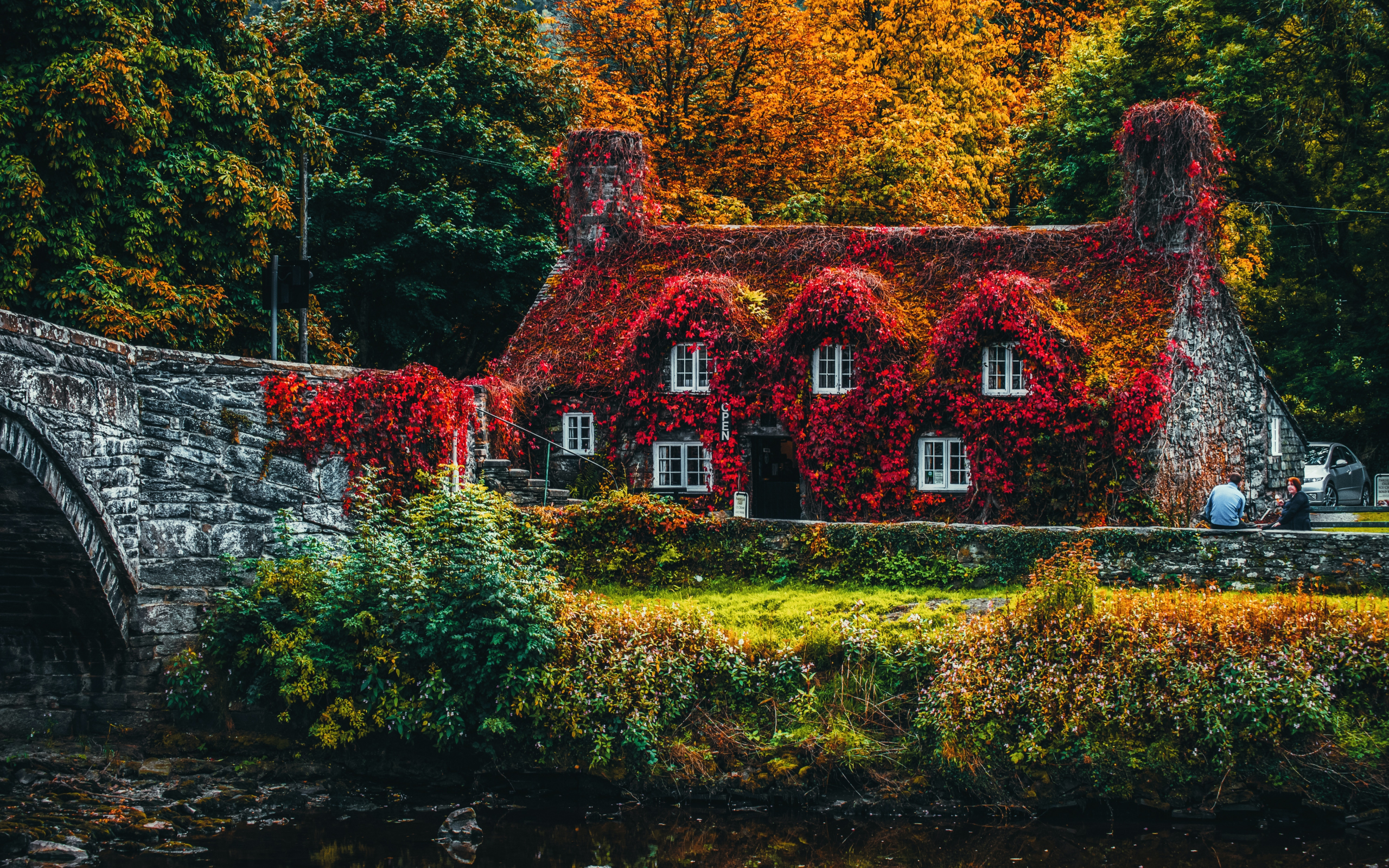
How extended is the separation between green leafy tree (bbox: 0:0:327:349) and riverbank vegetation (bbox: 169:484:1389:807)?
7.49m

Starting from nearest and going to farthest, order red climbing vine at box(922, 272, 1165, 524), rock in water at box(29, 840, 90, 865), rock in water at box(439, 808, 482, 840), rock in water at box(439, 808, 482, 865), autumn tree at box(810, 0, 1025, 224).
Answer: rock in water at box(29, 840, 90, 865), rock in water at box(439, 808, 482, 865), rock in water at box(439, 808, 482, 840), red climbing vine at box(922, 272, 1165, 524), autumn tree at box(810, 0, 1025, 224)

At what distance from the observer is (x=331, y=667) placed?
56.3 ft

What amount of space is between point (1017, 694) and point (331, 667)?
9538 mm

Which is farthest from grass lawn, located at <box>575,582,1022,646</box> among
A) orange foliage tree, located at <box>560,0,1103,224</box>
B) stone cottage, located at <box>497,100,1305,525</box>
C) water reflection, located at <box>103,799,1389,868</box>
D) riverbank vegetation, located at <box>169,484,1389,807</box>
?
orange foliage tree, located at <box>560,0,1103,224</box>

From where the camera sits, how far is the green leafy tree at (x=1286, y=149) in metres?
29.6

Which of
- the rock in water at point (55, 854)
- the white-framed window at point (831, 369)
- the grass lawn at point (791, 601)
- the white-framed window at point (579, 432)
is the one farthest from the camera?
the white-framed window at point (579, 432)

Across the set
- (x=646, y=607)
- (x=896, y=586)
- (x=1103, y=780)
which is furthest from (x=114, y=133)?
(x=1103, y=780)

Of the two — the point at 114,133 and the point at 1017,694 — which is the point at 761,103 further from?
the point at 1017,694

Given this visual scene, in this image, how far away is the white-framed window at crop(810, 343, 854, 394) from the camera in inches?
986

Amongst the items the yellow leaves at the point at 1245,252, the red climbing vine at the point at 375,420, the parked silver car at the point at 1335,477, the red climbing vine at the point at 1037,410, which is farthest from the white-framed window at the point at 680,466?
the parked silver car at the point at 1335,477

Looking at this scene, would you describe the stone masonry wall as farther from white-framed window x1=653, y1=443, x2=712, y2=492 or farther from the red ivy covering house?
white-framed window x1=653, y1=443, x2=712, y2=492

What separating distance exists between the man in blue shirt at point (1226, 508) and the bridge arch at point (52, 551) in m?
17.0

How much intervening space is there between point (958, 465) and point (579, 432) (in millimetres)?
8139

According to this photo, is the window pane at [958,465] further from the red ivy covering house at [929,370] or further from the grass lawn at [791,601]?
the grass lawn at [791,601]
